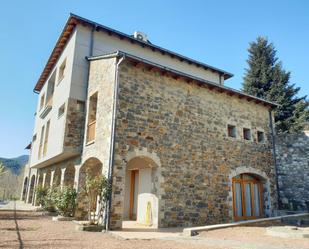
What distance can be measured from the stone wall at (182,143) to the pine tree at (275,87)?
788 centimetres

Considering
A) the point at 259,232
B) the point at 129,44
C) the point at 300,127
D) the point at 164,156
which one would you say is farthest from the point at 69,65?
the point at 300,127

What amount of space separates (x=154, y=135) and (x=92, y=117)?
2.68 metres

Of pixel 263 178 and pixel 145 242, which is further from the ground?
pixel 263 178

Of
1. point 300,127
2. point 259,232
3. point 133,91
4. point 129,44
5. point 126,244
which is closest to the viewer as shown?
point 126,244

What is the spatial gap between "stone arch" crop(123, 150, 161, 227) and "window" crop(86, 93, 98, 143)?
5.36 ft

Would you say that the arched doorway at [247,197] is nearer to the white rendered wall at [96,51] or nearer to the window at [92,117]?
the window at [92,117]

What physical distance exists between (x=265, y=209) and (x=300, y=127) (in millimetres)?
7756

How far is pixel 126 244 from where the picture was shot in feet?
17.2

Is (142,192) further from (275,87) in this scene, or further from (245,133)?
(275,87)

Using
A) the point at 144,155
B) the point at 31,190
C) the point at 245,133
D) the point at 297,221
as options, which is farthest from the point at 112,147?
the point at 31,190

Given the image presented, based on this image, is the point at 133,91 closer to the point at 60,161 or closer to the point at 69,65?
the point at 69,65

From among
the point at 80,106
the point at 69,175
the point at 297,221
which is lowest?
the point at 297,221

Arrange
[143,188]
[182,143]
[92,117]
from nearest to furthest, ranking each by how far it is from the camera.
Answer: [182,143], [143,188], [92,117]

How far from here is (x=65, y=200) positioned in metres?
8.70
